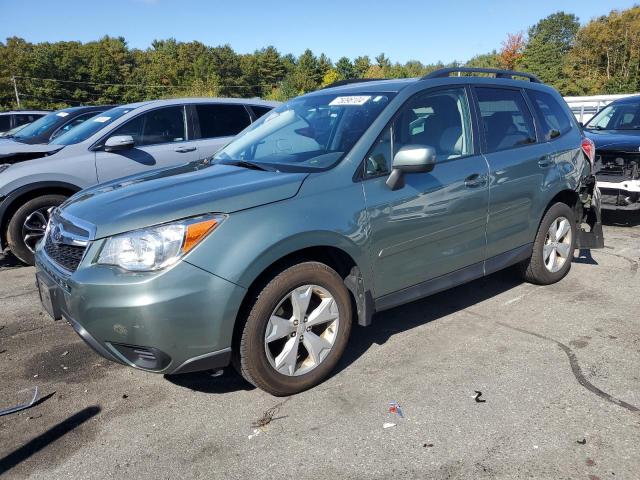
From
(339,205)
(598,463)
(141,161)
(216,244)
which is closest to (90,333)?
→ (216,244)

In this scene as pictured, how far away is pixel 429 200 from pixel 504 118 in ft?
4.32

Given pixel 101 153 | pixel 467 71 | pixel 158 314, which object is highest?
pixel 467 71

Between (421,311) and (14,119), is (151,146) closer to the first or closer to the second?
(421,311)

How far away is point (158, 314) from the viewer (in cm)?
258

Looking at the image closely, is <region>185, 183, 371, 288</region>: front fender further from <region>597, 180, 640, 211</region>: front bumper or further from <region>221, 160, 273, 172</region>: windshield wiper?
<region>597, 180, 640, 211</region>: front bumper

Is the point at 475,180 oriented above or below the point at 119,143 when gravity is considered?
below

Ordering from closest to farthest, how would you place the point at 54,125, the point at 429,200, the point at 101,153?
the point at 429,200
the point at 101,153
the point at 54,125

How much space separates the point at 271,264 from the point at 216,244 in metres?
0.34

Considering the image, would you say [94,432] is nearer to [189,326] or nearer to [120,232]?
[189,326]

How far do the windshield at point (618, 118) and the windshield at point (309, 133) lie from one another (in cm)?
639

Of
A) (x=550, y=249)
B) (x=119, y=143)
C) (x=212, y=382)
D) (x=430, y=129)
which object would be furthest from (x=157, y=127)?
(x=550, y=249)

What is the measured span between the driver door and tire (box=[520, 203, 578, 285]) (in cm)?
97

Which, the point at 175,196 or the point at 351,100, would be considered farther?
the point at 351,100

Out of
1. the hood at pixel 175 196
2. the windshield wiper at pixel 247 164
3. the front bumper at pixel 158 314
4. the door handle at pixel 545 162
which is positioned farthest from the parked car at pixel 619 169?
the front bumper at pixel 158 314
